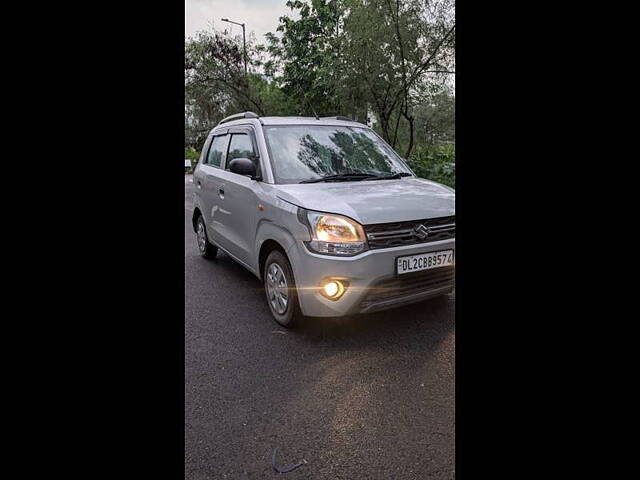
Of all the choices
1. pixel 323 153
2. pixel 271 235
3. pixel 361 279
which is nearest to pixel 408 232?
pixel 361 279

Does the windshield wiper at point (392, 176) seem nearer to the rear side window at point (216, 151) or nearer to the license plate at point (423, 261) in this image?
the license plate at point (423, 261)

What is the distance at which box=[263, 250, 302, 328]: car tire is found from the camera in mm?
3592

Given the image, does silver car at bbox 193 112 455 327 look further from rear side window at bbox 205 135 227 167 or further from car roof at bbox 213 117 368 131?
rear side window at bbox 205 135 227 167

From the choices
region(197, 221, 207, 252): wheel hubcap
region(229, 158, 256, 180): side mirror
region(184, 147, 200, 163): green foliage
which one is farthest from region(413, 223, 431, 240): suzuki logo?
region(184, 147, 200, 163): green foliage

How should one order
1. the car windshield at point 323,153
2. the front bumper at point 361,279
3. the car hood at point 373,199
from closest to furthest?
the front bumper at point 361,279, the car hood at point 373,199, the car windshield at point 323,153

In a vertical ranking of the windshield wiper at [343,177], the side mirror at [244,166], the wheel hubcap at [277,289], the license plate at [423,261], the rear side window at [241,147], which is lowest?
the wheel hubcap at [277,289]

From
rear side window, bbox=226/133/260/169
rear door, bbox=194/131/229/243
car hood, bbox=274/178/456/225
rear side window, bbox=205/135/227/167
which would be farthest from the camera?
rear side window, bbox=205/135/227/167

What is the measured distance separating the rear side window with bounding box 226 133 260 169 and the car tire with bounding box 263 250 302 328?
36.6 inches

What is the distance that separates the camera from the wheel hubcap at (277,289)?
3.68 meters

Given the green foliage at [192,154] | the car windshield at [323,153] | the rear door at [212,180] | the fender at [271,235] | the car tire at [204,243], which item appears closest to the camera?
the fender at [271,235]

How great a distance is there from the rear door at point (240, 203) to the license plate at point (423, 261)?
136 centimetres

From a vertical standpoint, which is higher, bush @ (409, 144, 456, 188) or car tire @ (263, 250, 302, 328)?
bush @ (409, 144, 456, 188)

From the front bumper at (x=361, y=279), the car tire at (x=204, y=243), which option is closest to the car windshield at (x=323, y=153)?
the front bumper at (x=361, y=279)
